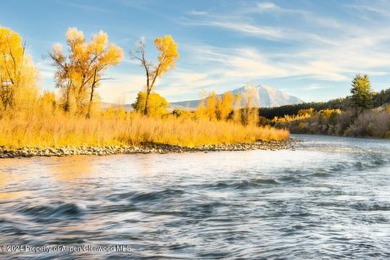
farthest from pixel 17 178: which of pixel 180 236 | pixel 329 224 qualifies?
pixel 329 224

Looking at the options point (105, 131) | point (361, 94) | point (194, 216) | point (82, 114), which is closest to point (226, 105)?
point (361, 94)

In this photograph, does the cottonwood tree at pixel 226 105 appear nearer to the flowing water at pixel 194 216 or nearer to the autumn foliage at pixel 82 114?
the autumn foliage at pixel 82 114

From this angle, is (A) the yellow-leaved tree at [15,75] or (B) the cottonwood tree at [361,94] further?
(B) the cottonwood tree at [361,94]

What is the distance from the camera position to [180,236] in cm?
469


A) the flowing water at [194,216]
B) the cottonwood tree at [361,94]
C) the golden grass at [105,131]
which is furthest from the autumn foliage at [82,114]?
the cottonwood tree at [361,94]

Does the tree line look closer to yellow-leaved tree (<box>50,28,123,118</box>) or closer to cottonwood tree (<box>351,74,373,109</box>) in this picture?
yellow-leaved tree (<box>50,28,123,118</box>)

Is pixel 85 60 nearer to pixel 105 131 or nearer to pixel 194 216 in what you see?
pixel 105 131

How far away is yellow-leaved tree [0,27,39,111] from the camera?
2235 cm

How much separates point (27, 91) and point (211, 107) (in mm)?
40839

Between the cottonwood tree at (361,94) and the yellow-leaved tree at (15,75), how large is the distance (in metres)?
57.5

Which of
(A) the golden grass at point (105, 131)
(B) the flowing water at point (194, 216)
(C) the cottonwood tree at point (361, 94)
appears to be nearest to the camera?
(B) the flowing water at point (194, 216)

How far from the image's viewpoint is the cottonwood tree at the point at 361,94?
72375 mm

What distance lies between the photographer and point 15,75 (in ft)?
100

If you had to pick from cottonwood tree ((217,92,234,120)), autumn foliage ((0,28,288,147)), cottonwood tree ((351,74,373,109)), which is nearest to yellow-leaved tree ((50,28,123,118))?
autumn foliage ((0,28,288,147))
